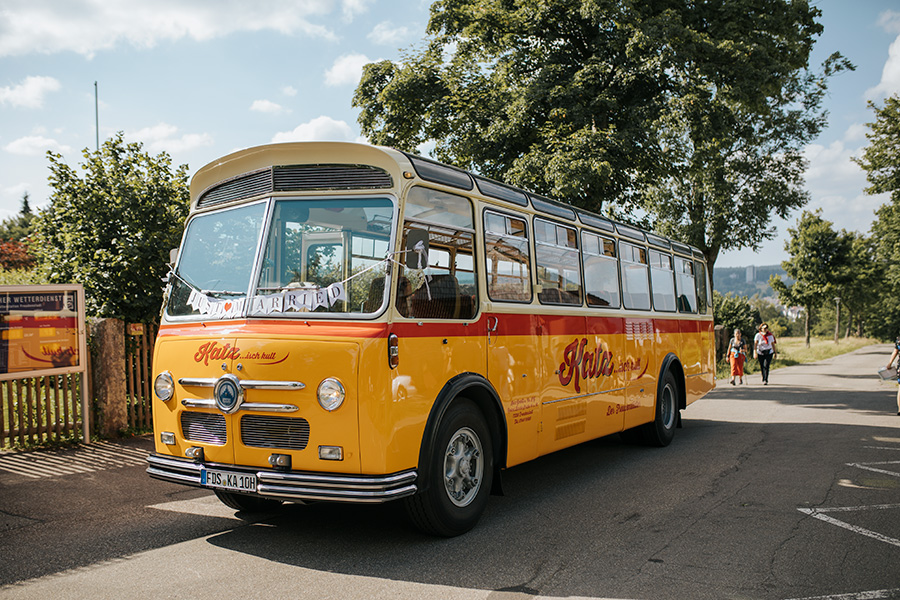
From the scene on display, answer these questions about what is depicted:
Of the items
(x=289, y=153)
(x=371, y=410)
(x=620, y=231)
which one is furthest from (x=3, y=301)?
(x=620, y=231)

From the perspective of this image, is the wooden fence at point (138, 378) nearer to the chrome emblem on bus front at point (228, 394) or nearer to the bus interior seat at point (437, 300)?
the chrome emblem on bus front at point (228, 394)

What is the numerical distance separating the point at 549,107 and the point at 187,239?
37.9 ft

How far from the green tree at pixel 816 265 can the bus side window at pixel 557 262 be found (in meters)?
44.4

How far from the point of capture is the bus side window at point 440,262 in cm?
541

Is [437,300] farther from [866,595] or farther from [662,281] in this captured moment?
[662,281]

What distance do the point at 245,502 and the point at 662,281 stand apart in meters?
7.27

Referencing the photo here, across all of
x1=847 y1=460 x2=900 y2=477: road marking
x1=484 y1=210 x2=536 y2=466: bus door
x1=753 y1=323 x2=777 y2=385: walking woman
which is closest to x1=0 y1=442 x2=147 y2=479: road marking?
x1=484 y1=210 x2=536 y2=466: bus door

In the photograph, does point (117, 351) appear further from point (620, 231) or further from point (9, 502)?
point (620, 231)

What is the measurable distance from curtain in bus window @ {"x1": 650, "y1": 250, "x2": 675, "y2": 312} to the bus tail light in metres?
6.44

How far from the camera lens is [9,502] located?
6.87 metres

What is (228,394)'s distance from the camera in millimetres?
5234

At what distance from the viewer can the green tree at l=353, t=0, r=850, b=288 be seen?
15.0 m

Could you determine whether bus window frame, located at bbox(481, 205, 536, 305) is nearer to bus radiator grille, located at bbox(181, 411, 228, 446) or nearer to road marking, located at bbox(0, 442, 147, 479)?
bus radiator grille, located at bbox(181, 411, 228, 446)

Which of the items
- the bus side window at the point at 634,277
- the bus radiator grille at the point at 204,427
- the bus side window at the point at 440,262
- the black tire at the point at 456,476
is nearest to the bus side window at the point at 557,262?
the bus side window at the point at 440,262
